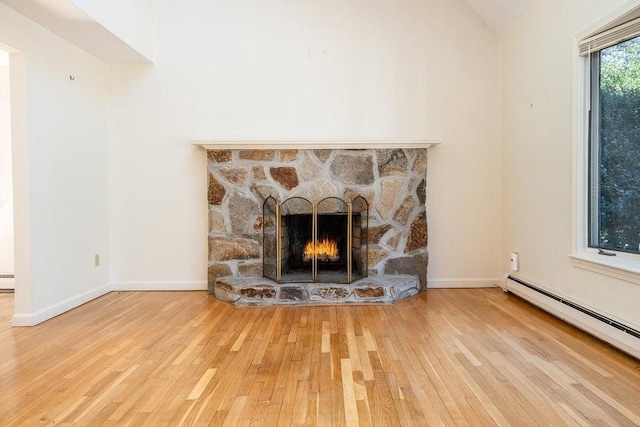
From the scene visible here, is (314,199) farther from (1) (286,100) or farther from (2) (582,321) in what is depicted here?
(2) (582,321)

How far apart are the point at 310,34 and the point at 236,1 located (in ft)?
2.56

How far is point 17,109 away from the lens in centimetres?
298

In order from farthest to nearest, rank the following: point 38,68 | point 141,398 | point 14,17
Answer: point 38,68
point 14,17
point 141,398

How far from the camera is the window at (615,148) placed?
2.52m

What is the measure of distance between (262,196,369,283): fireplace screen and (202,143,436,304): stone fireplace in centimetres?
2

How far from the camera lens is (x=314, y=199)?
3912 mm

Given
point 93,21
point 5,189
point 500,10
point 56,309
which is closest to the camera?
point 93,21

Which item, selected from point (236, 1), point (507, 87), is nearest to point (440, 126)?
point (507, 87)

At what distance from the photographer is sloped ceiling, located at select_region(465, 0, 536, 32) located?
11.8ft

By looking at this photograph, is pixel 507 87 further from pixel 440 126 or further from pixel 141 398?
pixel 141 398

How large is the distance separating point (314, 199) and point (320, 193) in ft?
0.26

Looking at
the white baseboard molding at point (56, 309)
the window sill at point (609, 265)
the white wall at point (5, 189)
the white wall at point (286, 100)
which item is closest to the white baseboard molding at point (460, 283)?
the white wall at point (286, 100)

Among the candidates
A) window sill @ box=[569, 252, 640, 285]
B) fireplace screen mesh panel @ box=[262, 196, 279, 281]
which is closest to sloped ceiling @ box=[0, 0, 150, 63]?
fireplace screen mesh panel @ box=[262, 196, 279, 281]

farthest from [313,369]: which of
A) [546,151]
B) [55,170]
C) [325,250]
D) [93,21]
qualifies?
[93,21]
